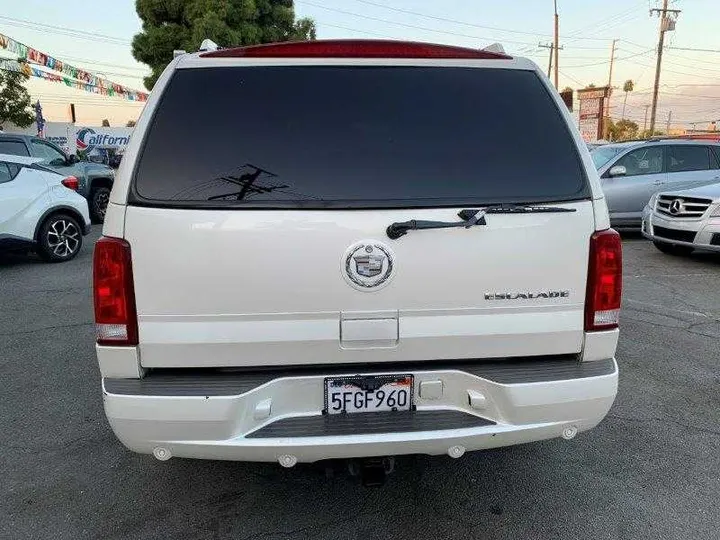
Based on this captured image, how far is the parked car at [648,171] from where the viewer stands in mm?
10867

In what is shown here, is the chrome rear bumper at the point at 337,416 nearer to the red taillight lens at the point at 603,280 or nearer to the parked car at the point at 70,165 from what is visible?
the red taillight lens at the point at 603,280

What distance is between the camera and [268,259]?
2158mm

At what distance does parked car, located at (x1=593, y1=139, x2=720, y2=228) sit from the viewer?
35.7 ft

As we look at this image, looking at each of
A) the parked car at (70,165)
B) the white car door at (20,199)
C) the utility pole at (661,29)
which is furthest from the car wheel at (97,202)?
the utility pole at (661,29)

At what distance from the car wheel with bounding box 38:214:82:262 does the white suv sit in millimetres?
7158

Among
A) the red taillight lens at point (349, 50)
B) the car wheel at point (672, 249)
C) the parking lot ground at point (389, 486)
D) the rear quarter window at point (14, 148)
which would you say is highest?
the red taillight lens at point (349, 50)

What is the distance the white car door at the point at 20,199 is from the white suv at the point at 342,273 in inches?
267

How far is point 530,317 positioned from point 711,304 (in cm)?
522

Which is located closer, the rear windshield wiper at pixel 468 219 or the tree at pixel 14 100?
the rear windshield wiper at pixel 468 219

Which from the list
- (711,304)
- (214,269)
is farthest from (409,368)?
(711,304)

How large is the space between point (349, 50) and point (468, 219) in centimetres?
93

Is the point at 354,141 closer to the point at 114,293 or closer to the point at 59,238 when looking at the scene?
the point at 114,293

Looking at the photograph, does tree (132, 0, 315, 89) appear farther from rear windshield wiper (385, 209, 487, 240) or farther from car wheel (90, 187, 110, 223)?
rear windshield wiper (385, 209, 487, 240)

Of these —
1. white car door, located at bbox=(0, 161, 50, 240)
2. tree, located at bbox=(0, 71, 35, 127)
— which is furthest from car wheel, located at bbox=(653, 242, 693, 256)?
tree, located at bbox=(0, 71, 35, 127)
